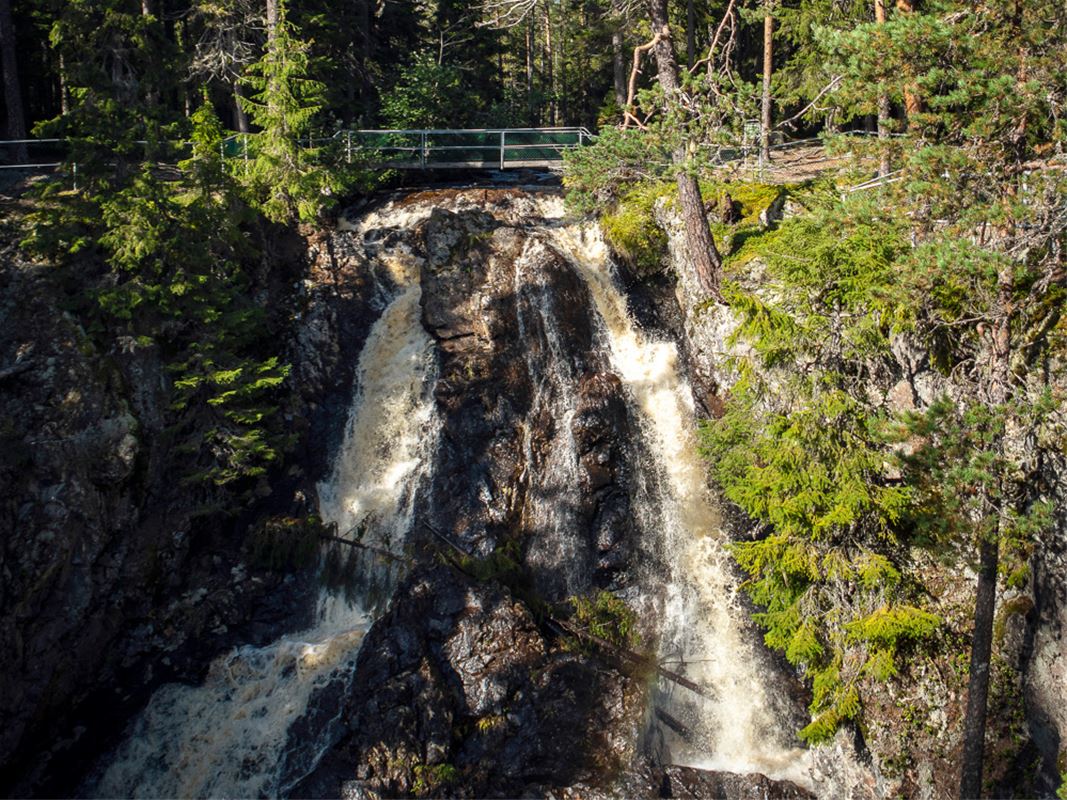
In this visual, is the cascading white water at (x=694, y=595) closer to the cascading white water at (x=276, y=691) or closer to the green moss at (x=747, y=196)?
the green moss at (x=747, y=196)

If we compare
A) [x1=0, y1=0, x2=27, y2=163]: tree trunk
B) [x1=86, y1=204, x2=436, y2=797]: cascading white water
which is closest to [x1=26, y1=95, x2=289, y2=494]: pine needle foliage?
[x1=86, y1=204, x2=436, y2=797]: cascading white water

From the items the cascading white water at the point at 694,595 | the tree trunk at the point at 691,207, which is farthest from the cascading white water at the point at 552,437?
the tree trunk at the point at 691,207

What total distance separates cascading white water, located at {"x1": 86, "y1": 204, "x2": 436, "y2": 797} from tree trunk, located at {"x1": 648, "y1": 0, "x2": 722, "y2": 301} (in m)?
5.88

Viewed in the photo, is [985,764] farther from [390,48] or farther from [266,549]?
[390,48]

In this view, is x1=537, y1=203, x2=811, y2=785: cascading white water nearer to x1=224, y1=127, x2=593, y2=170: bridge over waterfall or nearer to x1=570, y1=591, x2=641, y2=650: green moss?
x1=570, y1=591, x2=641, y2=650: green moss

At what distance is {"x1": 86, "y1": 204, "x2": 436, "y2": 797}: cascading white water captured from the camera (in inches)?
510

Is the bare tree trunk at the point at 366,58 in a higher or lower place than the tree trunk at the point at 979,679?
higher

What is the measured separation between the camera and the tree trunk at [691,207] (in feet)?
51.7

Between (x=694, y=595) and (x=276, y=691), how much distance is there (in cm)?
692

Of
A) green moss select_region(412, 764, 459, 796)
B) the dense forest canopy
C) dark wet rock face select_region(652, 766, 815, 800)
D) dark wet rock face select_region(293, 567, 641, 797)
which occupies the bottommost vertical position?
dark wet rock face select_region(652, 766, 815, 800)

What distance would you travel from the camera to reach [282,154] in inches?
751

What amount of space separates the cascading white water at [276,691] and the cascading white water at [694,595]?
13.8 ft

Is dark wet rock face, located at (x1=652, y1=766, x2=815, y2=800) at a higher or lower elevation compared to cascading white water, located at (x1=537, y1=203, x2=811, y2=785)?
lower

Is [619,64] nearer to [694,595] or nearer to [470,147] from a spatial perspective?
[470,147]
